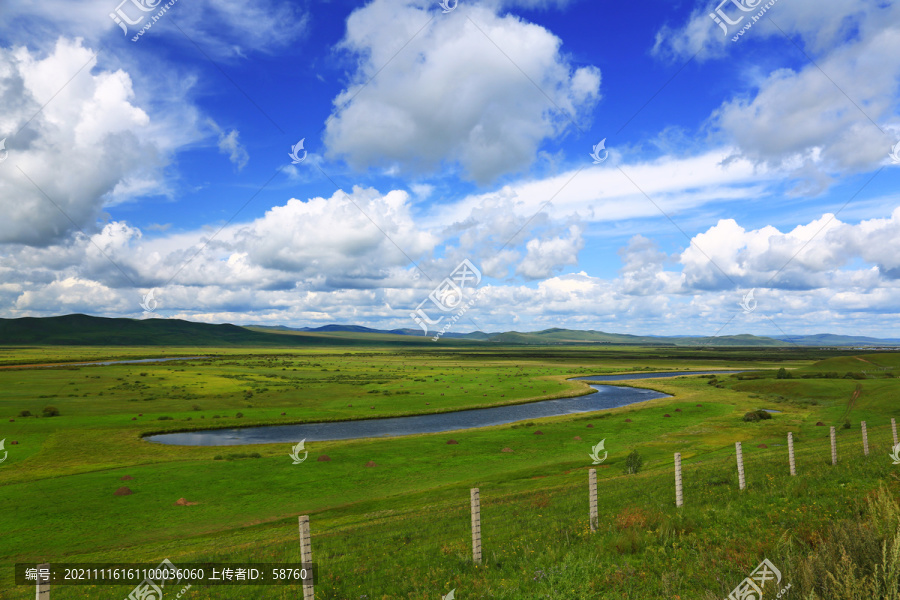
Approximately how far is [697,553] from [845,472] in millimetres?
12622

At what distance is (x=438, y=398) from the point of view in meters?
104

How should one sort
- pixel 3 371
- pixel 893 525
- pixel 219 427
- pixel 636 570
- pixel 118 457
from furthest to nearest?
pixel 3 371 < pixel 219 427 < pixel 118 457 < pixel 636 570 < pixel 893 525

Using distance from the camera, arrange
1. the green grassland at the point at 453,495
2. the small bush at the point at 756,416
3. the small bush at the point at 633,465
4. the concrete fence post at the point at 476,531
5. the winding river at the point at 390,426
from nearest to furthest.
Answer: the green grassland at the point at 453,495 < the concrete fence post at the point at 476,531 < the small bush at the point at 633,465 < the winding river at the point at 390,426 < the small bush at the point at 756,416

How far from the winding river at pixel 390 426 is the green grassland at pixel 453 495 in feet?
14.9

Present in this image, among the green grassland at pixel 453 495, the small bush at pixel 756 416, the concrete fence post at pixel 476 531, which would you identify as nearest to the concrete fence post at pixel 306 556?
the green grassland at pixel 453 495

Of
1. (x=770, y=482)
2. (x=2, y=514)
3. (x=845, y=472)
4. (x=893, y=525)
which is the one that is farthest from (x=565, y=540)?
(x=2, y=514)

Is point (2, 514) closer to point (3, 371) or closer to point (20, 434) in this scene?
point (20, 434)

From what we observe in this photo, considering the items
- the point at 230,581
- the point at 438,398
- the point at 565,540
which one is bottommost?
the point at 438,398

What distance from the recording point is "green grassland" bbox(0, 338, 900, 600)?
43.7 ft

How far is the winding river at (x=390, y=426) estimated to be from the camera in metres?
67.2

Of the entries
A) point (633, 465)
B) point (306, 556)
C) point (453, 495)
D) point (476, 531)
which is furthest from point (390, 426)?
point (306, 556)

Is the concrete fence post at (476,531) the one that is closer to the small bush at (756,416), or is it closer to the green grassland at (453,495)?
Result: the green grassland at (453,495)

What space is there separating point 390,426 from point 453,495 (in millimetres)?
43478

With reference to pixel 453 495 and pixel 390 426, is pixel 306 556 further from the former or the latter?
pixel 390 426
